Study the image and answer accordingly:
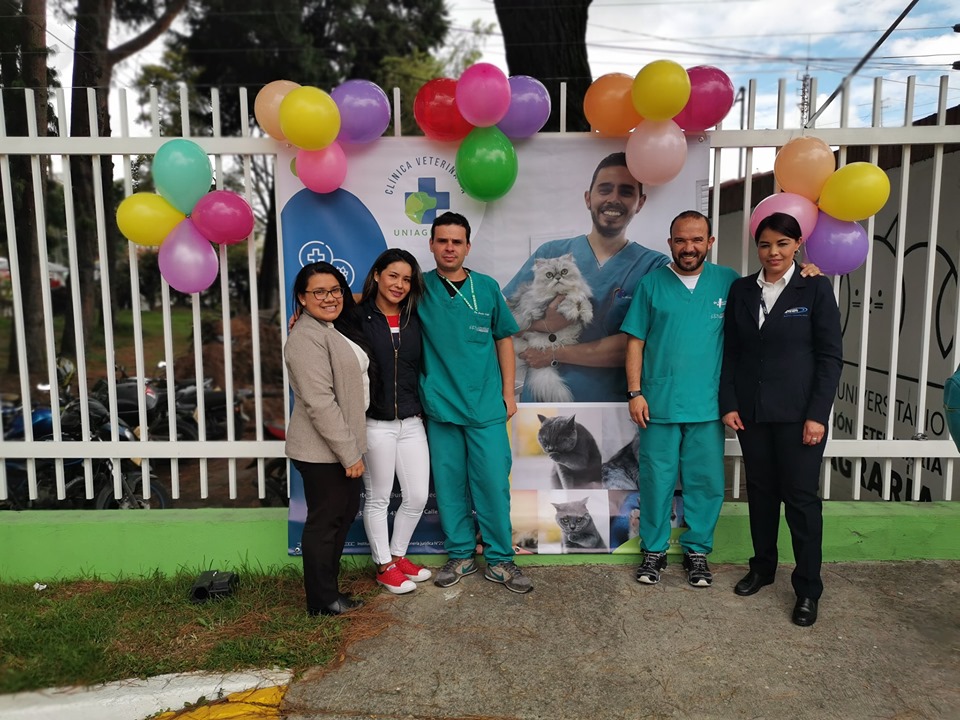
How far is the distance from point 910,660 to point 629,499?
141 centimetres

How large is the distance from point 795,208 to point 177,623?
11.6 ft

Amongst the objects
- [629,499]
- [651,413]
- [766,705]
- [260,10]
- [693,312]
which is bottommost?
[766,705]

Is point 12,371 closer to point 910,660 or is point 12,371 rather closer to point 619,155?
point 619,155

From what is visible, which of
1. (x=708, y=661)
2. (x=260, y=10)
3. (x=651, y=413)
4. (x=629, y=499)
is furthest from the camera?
(x=260, y=10)

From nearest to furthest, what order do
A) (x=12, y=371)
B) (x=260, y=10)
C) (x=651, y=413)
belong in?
(x=651, y=413) < (x=12, y=371) < (x=260, y=10)

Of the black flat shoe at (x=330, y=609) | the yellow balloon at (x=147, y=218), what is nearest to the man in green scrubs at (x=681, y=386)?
the black flat shoe at (x=330, y=609)

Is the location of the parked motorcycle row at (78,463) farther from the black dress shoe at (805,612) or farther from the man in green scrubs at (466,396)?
the black dress shoe at (805,612)

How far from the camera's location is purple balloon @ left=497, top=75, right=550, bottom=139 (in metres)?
3.40

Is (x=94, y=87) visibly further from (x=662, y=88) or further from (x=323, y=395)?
(x=662, y=88)

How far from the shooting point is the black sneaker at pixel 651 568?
141 inches

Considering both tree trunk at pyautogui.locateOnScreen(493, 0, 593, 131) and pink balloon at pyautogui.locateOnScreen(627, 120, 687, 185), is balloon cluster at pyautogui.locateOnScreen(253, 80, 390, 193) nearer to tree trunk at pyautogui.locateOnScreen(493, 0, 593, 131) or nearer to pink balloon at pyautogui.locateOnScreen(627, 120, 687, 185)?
pink balloon at pyautogui.locateOnScreen(627, 120, 687, 185)

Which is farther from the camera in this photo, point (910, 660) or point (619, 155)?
point (619, 155)

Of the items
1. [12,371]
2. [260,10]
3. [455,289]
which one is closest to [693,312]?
[455,289]

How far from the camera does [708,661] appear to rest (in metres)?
2.90
